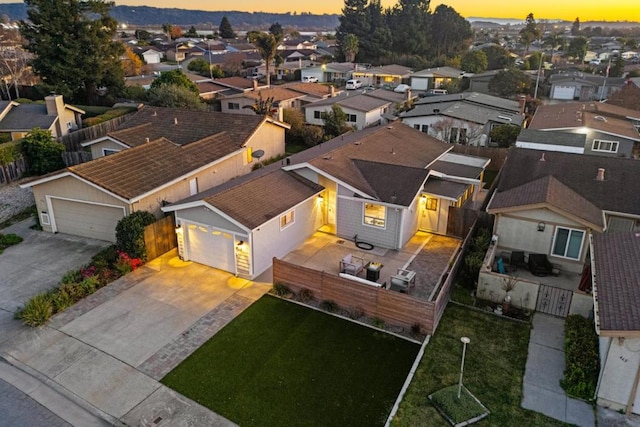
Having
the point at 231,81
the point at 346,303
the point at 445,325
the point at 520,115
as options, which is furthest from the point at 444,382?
the point at 231,81

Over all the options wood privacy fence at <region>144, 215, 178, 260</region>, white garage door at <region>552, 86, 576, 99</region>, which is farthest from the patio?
white garage door at <region>552, 86, 576, 99</region>

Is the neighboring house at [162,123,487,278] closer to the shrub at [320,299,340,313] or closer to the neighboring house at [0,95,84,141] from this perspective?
the shrub at [320,299,340,313]

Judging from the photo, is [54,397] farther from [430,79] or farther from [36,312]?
[430,79]

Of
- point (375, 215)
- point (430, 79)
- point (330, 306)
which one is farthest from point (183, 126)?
point (430, 79)

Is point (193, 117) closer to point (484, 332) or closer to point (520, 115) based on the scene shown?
point (484, 332)

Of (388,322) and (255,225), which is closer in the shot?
(388,322)

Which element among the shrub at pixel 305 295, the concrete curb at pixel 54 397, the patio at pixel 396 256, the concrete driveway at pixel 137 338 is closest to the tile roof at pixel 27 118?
the concrete driveway at pixel 137 338
